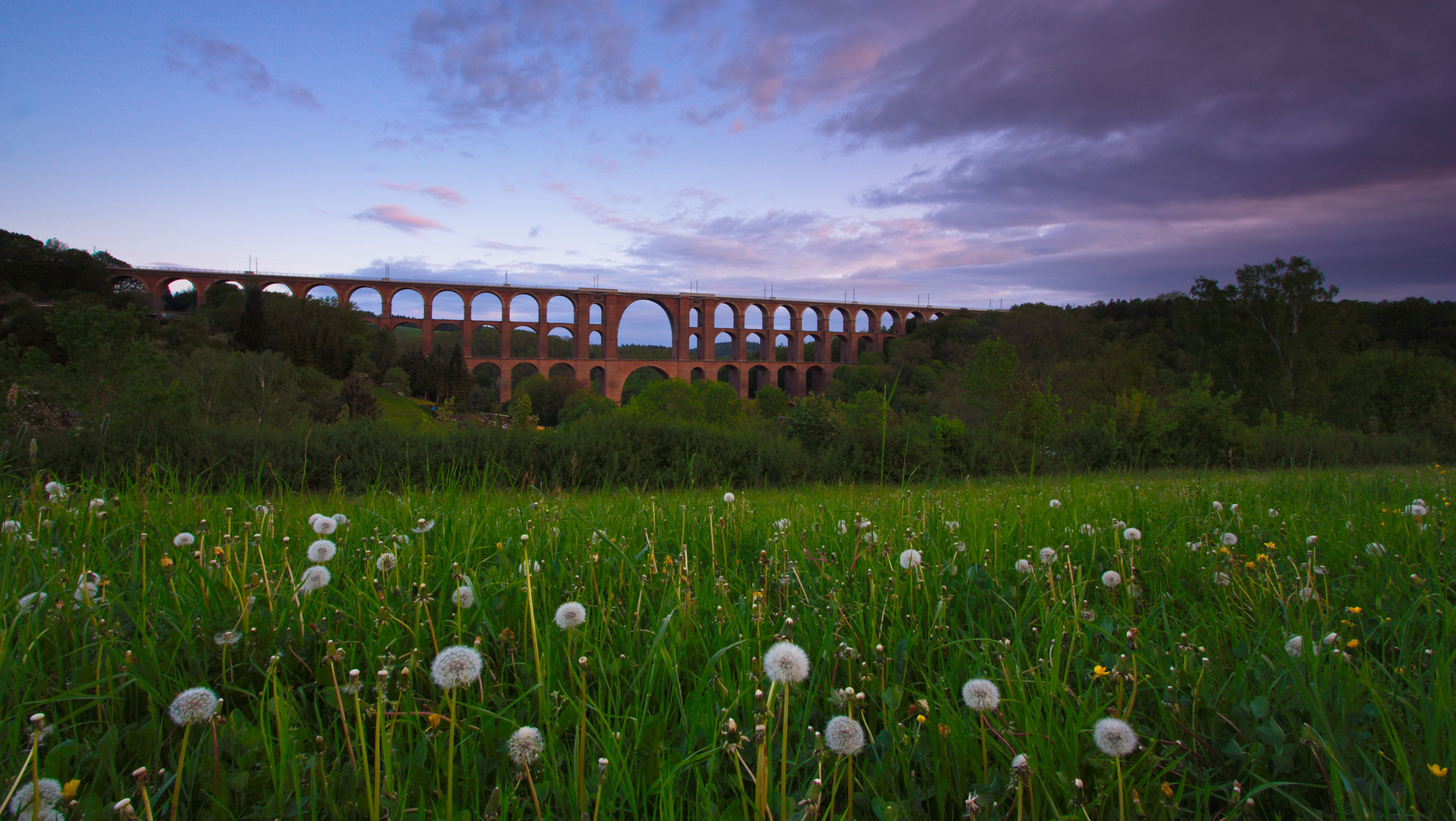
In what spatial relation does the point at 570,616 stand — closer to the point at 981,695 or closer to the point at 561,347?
the point at 981,695

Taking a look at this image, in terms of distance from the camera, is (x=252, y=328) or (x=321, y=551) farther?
(x=252, y=328)

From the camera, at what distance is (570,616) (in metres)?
1.08

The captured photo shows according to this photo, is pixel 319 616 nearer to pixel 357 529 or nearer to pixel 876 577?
pixel 357 529

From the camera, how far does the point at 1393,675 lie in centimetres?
124

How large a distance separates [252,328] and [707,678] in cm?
4389

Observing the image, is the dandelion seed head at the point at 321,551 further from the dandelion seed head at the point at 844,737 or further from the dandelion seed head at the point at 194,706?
the dandelion seed head at the point at 844,737

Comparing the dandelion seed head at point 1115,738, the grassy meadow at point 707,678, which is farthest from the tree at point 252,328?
the dandelion seed head at point 1115,738

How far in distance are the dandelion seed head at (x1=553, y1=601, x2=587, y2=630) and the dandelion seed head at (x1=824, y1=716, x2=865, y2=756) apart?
46 cm

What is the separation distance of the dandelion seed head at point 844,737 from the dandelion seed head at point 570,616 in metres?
0.46

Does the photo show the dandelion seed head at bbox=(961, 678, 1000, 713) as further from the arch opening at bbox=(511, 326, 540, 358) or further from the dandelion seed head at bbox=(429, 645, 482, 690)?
the arch opening at bbox=(511, 326, 540, 358)

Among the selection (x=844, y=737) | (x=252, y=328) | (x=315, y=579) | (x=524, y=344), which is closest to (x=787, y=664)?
(x=844, y=737)

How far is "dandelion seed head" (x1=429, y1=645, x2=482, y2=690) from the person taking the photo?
0.79 m

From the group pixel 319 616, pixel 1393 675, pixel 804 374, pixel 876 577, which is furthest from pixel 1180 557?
pixel 804 374

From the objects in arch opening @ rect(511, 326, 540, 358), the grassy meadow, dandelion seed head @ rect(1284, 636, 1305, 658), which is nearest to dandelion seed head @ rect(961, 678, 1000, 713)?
the grassy meadow
